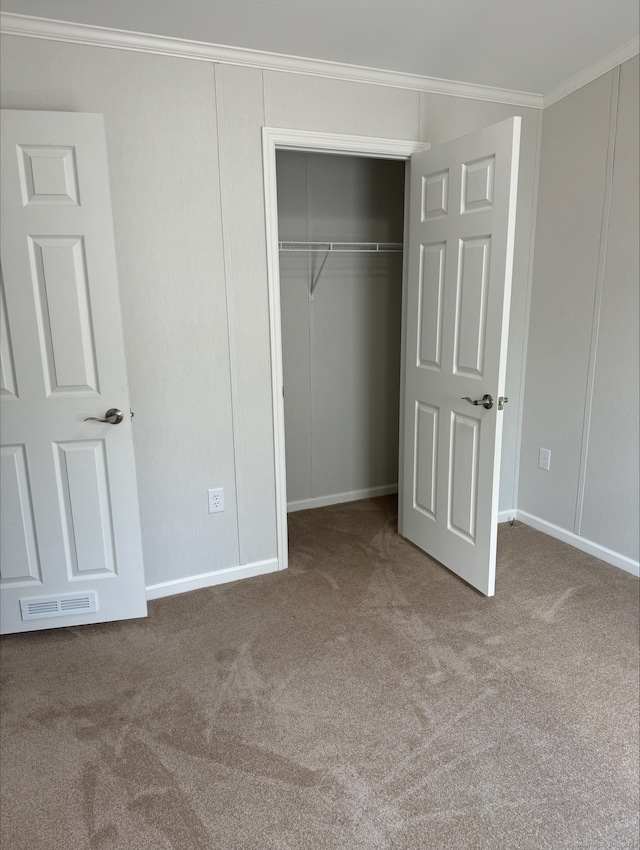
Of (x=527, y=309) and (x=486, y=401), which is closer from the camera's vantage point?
(x=486, y=401)

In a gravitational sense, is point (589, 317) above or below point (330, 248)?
below

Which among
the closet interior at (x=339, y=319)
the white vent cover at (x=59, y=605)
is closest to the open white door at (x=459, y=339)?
the closet interior at (x=339, y=319)

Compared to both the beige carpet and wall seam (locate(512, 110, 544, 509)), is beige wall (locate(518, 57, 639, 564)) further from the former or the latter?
the beige carpet

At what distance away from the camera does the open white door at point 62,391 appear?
2115 millimetres

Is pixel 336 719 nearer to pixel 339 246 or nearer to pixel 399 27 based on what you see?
pixel 399 27

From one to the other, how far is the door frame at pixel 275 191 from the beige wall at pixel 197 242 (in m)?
0.03

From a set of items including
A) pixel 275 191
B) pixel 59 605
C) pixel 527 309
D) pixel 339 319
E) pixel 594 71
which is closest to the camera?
pixel 59 605

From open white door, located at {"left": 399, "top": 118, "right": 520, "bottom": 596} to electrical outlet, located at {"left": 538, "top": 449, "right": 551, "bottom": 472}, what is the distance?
814 millimetres

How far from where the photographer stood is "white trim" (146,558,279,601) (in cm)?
276

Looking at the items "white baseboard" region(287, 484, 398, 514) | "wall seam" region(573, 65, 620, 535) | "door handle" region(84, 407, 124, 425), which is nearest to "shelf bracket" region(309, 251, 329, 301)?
"white baseboard" region(287, 484, 398, 514)

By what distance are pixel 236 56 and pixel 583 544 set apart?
3.00 m

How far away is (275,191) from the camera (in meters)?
2.65

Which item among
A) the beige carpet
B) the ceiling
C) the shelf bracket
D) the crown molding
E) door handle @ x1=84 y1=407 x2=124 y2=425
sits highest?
the ceiling

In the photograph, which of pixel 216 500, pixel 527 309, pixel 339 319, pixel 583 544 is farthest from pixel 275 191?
pixel 583 544
